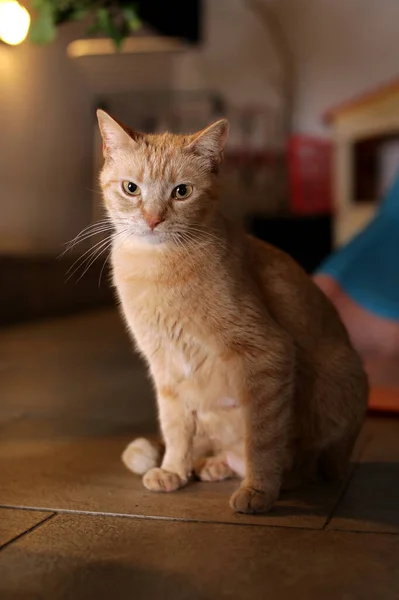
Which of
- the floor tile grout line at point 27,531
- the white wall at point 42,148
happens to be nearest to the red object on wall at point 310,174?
the white wall at point 42,148

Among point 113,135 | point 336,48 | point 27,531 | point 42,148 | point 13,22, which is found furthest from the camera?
point 336,48

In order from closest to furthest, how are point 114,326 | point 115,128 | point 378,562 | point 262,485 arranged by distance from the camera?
point 378,562 → point 262,485 → point 115,128 → point 114,326

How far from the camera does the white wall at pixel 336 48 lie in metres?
5.35

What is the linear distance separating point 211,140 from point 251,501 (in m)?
0.68

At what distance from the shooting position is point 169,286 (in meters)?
1.32

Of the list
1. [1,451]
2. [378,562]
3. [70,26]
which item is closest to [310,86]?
[70,26]

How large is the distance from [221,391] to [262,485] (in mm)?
184

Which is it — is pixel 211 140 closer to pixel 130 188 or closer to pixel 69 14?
pixel 130 188

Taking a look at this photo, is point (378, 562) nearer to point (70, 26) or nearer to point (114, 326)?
point (114, 326)

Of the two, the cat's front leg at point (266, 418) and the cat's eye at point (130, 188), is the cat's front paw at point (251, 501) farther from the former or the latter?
the cat's eye at point (130, 188)

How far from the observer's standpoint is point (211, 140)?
4.51ft

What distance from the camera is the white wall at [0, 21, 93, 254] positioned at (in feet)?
12.7

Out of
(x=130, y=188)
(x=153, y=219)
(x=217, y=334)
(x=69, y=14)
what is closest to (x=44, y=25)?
(x=69, y=14)

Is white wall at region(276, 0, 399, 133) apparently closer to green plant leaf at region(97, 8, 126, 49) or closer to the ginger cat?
green plant leaf at region(97, 8, 126, 49)
